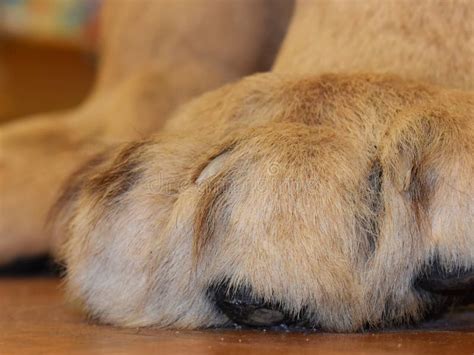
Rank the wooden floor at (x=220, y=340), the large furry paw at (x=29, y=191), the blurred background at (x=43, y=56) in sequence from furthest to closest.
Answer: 1. the blurred background at (x=43, y=56)
2. the large furry paw at (x=29, y=191)
3. the wooden floor at (x=220, y=340)

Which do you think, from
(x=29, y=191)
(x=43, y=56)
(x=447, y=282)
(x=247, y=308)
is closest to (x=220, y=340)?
(x=247, y=308)

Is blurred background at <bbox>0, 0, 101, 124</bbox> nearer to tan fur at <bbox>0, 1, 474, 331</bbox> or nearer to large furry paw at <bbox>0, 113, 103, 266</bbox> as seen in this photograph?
large furry paw at <bbox>0, 113, 103, 266</bbox>

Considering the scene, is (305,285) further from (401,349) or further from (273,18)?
(273,18)

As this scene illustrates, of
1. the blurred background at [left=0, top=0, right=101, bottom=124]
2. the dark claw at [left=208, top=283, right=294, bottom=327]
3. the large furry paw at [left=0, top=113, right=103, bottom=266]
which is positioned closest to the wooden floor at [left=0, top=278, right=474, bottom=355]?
the dark claw at [left=208, top=283, right=294, bottom=327]

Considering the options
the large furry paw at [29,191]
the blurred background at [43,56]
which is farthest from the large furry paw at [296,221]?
the blurred background at [43,56]

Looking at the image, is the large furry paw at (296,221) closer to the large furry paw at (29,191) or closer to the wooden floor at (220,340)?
the wooden floor at (220,340)

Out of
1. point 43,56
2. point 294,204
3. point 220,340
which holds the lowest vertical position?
point 220,340

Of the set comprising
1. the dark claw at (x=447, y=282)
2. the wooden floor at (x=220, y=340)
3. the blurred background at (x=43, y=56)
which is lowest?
the wooden floor at (x=220, y=340)

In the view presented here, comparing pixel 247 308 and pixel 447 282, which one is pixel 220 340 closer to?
pixel 247 308
